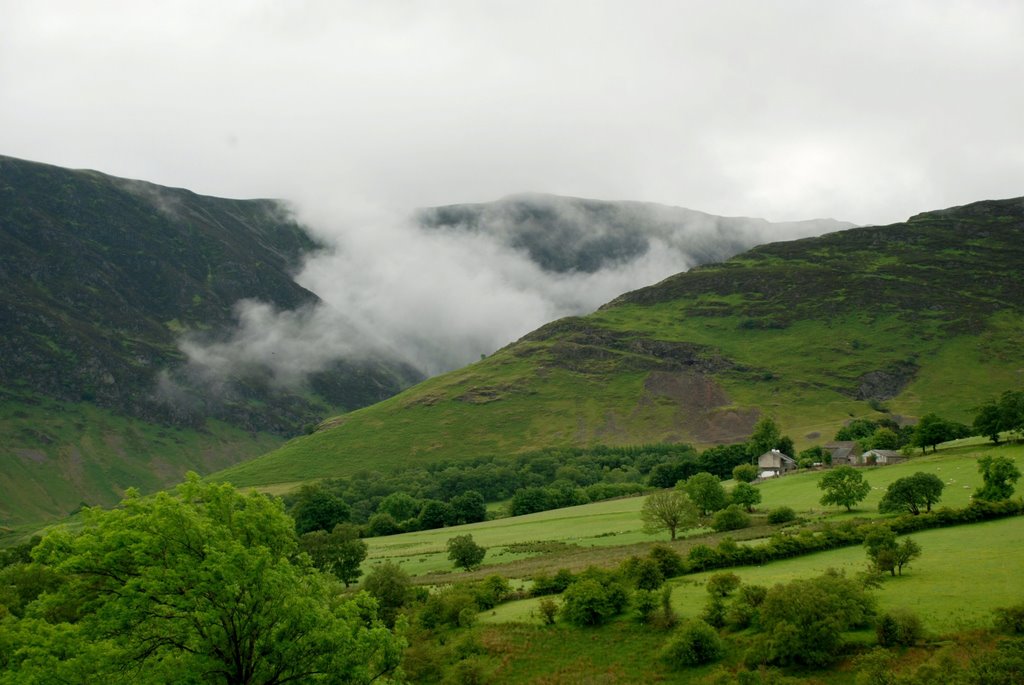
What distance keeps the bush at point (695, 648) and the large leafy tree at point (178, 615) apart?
23.9m

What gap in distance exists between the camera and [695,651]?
144ft

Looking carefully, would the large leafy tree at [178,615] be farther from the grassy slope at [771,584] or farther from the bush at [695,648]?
the grassy slope at [771,584]

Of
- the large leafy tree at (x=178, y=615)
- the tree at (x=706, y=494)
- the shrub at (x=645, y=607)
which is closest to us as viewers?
the large leafy tree at (x=178, y=615)

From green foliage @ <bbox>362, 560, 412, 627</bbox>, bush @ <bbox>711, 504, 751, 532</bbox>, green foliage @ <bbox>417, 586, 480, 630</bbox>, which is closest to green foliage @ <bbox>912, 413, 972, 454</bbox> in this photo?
bush @ <bbox>711, 504, 751, 532</bbox>

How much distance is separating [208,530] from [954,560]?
48339mm

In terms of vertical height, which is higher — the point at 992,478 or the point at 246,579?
the point at 246,579

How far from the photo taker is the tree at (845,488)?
263 feet

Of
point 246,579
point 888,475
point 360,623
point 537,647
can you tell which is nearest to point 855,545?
point 537,647

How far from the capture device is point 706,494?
95938 mm

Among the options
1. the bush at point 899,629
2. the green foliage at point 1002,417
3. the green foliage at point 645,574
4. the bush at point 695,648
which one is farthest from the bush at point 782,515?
the bush at point 899,629

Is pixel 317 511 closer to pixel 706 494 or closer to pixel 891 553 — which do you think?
pixel 706 494

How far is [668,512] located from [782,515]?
39.3ft

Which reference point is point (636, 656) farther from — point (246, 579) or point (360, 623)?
point (246, 579)

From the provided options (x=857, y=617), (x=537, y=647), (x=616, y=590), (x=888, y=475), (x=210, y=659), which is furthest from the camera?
(x=888, y=475)
